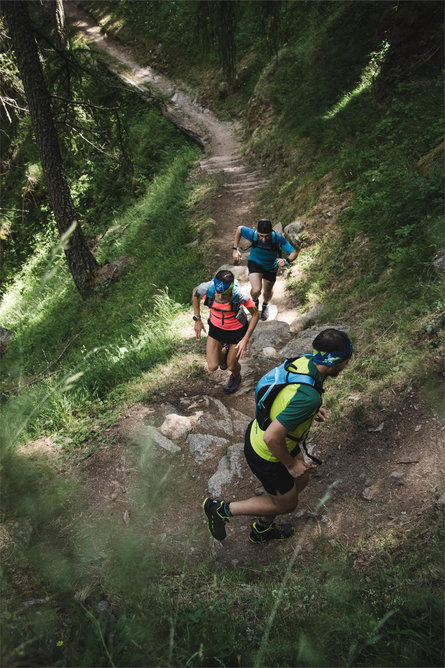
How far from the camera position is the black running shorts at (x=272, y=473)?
354 centimetres

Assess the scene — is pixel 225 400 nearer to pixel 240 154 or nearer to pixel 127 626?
pixel 127 626

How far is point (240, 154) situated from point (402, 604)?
15.9m

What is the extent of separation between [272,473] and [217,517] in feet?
2.60

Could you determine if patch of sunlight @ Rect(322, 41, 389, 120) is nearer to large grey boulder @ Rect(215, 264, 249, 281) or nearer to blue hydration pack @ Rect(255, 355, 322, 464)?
large grey boulder @ Rect(215, 264, 249, 281)

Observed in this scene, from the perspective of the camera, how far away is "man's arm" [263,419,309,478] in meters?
3.07

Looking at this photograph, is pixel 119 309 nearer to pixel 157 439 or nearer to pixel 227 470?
pixel 157 439

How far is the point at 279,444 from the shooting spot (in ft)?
10.2

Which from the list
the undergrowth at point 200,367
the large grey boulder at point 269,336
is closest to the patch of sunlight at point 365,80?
the undergrowth at point 200,367

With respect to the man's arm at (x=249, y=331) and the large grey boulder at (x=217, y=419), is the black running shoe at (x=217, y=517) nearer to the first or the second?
the large grey boulder at (x=217, y=419)

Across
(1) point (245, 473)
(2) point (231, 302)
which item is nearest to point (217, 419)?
(1) point (245, 473)

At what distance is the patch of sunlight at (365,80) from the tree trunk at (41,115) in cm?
784

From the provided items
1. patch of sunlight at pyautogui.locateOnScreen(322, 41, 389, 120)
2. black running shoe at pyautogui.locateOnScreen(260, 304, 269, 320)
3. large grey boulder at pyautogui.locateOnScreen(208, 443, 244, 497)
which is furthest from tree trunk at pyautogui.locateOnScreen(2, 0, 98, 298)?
patch of sunlight at pyautogui.locateOnScreen(322, 41, 389, 120)

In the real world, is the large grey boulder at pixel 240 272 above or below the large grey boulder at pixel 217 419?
below

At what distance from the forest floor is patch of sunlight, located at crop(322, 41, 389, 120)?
31.6 feet
